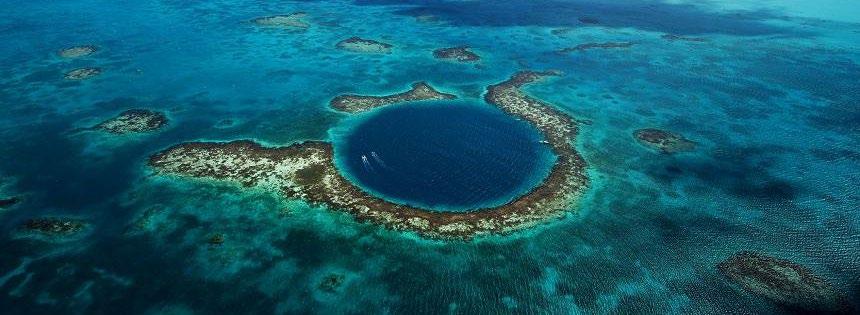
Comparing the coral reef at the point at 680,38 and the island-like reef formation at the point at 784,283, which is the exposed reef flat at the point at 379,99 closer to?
the island-like reef formation at the point at 784,283

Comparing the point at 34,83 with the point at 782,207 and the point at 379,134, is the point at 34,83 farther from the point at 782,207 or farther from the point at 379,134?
the point at 782,207

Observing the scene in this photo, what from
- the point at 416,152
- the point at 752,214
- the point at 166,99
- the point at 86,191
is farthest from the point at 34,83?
the point at 752,214

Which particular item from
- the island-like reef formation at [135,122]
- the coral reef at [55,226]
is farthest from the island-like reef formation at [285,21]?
the coral reef at [55,226]

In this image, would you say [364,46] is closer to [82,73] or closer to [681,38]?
[82,73]

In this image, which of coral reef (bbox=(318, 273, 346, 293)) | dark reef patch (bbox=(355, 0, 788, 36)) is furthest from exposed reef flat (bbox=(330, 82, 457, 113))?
dark reef patch (bbox=(355, 0, 788, 36))

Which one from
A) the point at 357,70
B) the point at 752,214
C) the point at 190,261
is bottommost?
the point at 190,261

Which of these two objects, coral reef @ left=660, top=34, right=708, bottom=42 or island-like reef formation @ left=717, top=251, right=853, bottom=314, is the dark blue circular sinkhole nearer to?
island-like reef formation @ left=717, top=251, right=853, bottom=314
